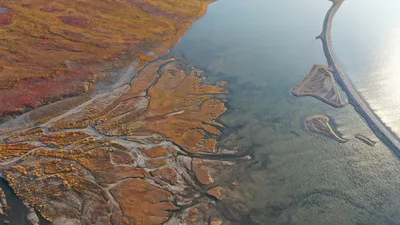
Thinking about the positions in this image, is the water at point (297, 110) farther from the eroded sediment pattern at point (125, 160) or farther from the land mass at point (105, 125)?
the land mass at point (105, 125)

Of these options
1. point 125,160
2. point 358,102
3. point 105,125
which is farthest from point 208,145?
point 358,102

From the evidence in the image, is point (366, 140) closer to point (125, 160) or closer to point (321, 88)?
point (321, 88)

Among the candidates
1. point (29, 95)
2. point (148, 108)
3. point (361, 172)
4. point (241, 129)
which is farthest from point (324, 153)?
point (29, 95)

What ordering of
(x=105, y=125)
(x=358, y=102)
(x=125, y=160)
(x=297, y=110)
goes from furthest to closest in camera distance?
(x=358, y=102) → (x=297, y=110) → (x=105, y=125) → (x=125, y=160)

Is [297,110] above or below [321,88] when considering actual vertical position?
below

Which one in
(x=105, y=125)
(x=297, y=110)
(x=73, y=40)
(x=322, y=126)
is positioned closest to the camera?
(x=322, y=126)

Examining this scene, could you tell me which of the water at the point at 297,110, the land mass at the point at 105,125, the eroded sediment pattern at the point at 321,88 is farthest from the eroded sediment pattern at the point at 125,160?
the eroded sediment pattern at the point at 321,88

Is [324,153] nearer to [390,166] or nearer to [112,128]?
[390,166]
